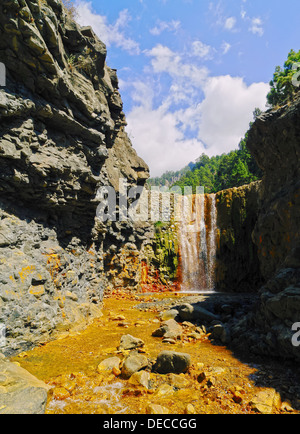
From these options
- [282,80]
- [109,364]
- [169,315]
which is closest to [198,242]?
[169,315]

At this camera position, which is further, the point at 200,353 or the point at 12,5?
the point at 200,353

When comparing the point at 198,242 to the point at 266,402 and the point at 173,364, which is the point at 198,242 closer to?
the point at 173,364

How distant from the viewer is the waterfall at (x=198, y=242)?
2094 cm

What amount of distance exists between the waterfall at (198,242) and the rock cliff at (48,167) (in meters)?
11.5

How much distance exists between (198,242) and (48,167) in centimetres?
1691

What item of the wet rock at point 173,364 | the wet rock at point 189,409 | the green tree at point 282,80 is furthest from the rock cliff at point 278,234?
the green tree at point 282,80

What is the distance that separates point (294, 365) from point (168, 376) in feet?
8.42

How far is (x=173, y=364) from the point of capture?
500 centimetres

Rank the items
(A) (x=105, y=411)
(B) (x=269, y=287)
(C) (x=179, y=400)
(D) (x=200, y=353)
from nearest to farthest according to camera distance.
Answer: (A) (x=105, y=411), (C) (x=179, y=400), (D) (x=200, y=353), (B) (x=269, y=287)

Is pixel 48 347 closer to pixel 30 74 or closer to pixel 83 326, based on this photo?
pixel 83 326

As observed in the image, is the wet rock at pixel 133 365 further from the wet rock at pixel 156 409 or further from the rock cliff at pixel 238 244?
the rock cliff at pixel 238 244

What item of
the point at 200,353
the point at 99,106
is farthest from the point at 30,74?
the point at 200,353

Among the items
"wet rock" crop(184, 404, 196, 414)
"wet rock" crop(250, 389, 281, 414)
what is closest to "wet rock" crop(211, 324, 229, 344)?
"wet rock" crop(250, 389, 281, 414)

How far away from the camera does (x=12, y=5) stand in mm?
5699
